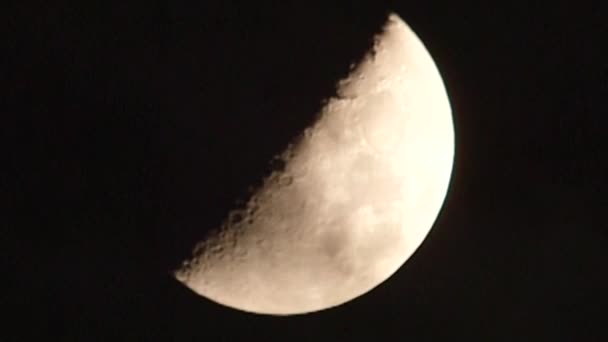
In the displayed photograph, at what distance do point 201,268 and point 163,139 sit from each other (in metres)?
0.51

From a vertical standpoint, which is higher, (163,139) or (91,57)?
(91,57)

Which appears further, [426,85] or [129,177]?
[426,85]

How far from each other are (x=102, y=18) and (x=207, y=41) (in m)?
0.31

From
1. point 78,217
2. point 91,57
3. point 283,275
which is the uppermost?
point 91,57

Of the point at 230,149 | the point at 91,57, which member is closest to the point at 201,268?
the point at 230,149

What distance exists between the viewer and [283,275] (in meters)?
3.52

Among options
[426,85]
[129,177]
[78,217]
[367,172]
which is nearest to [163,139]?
[129,177]

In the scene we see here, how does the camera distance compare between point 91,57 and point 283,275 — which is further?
point 283,275

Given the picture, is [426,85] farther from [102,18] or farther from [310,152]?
[102,18]

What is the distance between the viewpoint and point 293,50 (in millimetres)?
3242

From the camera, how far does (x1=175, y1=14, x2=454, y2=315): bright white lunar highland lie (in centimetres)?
336

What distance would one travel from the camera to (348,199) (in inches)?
133

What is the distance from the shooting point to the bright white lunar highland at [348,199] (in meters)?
3.36

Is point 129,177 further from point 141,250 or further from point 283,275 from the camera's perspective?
point 283,275
